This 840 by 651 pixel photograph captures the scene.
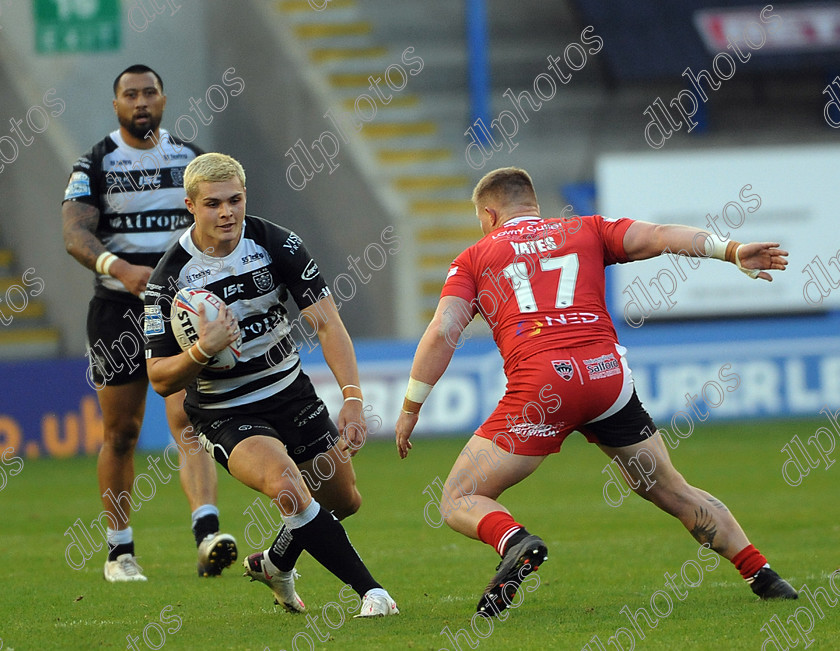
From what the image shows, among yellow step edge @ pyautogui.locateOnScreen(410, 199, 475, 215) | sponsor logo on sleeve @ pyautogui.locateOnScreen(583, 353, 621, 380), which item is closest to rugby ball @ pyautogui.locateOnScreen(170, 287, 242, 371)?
sponsor logo on sleeve @ pyautogui.locateOnScreen(583, 353, 621, 380)

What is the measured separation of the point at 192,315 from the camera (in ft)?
16.9

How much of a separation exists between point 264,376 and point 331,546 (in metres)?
0.80

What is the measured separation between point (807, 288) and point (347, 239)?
611 centimetres

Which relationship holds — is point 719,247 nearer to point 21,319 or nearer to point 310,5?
point 21,319

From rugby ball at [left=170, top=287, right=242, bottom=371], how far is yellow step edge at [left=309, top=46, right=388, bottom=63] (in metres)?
15.0

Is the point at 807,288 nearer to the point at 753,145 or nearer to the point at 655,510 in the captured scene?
the point at 753,145

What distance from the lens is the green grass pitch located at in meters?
4.93

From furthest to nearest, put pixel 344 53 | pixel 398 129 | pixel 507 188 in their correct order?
pixel 344 53
pixel 398 129
pixel 507 188

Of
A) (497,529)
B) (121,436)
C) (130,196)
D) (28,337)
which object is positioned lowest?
(28,337)

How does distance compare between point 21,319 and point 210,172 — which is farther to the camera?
point 21,319

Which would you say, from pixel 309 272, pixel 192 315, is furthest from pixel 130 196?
pixel 192 315

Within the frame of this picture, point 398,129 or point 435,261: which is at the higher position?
point 398,129

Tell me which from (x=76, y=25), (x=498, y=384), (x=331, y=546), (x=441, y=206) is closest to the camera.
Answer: (x=331, y=546)

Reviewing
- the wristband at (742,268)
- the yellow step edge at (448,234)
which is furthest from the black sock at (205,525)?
the yellow step edge at (448,234)
